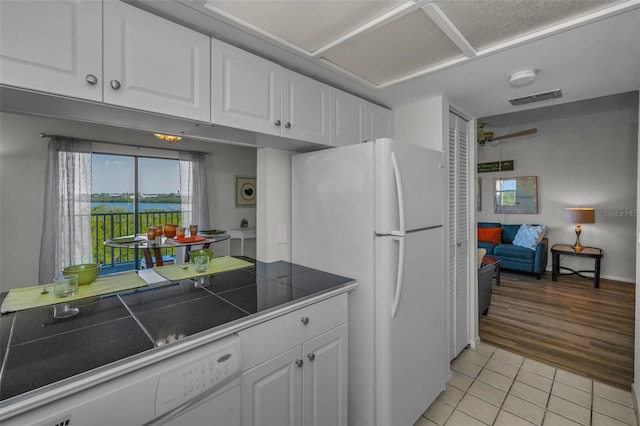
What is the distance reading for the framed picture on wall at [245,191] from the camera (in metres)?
5.78

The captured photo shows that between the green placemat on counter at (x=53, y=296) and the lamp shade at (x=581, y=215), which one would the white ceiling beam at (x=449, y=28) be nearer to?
the green placemat on counter at (x=53, y=296)

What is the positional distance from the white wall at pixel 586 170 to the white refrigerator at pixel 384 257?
12.2 feet

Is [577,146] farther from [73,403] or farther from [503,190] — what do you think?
[73,403]

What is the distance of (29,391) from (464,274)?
2.83 metres

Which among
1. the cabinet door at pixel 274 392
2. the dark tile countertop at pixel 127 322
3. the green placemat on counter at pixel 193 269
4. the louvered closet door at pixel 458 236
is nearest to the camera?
the dark tile countertop at pixel 127 322

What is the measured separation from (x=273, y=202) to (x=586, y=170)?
5873mm

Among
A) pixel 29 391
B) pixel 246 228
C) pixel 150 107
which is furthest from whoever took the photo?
pixel 246 228

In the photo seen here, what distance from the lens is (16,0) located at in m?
0.90

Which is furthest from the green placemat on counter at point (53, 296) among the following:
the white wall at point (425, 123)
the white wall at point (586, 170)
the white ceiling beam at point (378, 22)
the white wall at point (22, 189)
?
the white wall at point (586, 170)

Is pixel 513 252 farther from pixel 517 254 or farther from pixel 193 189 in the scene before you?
pixel 193 189

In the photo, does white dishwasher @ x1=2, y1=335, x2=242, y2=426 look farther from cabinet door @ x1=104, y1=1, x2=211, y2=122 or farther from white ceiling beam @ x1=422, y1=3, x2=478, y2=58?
white ceiling beam @ x1=422, y1=3, x2=478, y2=58

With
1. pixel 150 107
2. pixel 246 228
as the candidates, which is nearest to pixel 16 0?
pixel 150 107

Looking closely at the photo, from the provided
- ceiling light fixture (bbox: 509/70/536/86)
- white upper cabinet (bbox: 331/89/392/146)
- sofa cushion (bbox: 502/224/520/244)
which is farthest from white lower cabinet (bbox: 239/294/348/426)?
sofa cushion (bbox: 502/224/520/244)

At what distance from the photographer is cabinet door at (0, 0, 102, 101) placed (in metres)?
0.89
